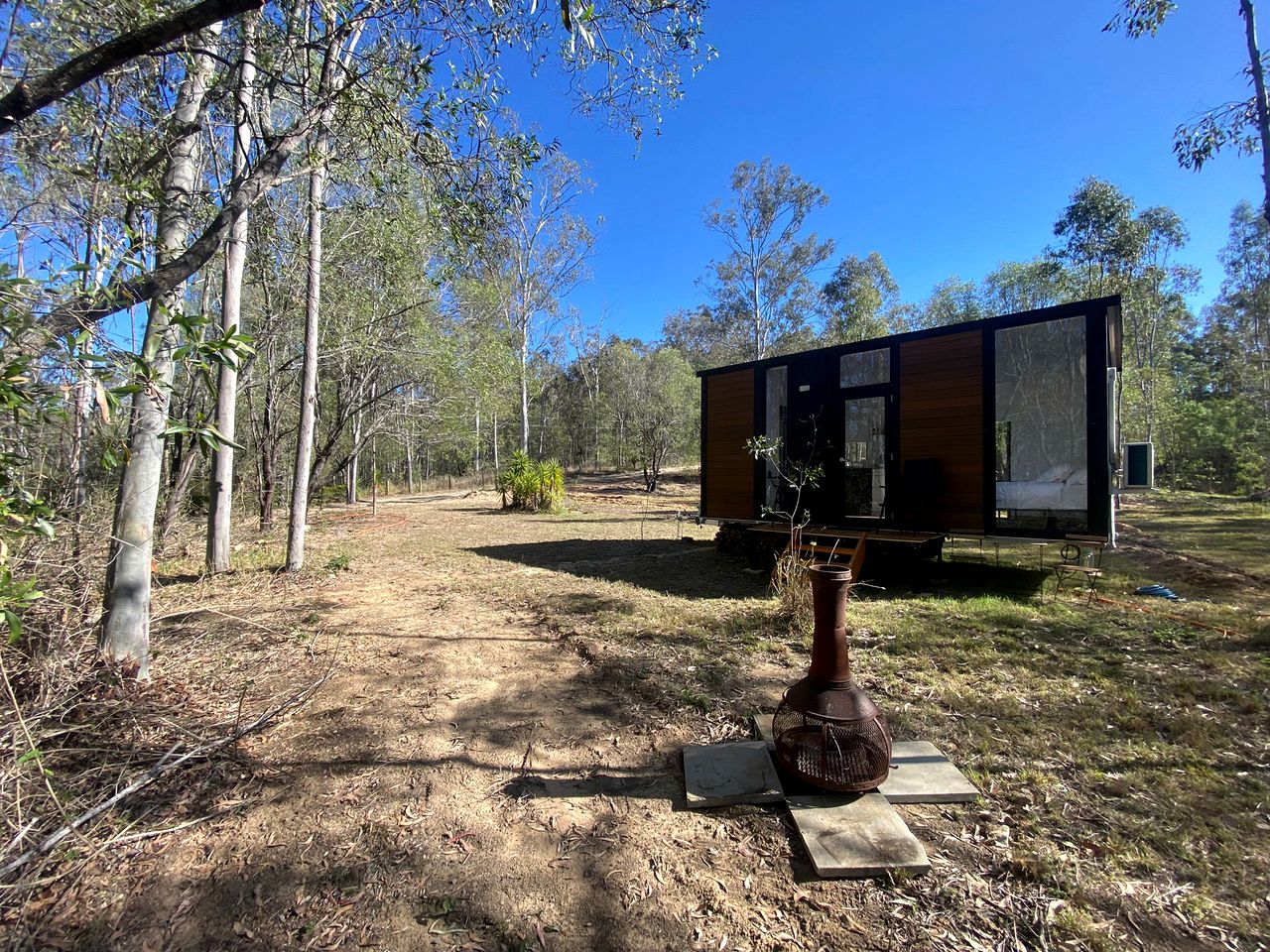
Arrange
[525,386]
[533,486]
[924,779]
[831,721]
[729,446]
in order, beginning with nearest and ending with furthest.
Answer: [831,721] < [924,779] < [729,446] < [533,486] < [525,386]

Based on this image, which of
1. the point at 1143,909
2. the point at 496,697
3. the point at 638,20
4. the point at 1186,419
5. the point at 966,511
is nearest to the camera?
the point at 1143,909

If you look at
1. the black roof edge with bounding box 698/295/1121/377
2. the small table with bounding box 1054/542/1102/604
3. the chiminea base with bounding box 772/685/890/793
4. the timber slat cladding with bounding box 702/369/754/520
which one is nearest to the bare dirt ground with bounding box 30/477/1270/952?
the chiminea base with bounding box 772/685/890/793

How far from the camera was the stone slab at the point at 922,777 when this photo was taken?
2098 mm

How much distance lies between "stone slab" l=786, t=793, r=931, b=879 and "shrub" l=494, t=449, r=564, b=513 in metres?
13.2

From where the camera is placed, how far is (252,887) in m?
1.67

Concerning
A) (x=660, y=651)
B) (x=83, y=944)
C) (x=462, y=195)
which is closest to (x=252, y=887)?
(x=83, y=944)

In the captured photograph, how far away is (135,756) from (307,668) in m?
1.23

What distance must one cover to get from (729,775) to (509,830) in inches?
36.3

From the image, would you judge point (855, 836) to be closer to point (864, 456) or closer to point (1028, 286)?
point (864, 456)

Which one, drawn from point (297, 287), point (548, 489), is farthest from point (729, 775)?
point (548, 489)

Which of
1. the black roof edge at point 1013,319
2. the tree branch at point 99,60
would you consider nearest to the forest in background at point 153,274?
the tree branch at point 99,60

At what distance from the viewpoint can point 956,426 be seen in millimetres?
5898

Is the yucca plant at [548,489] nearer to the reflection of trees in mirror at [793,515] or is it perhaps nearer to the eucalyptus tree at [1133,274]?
the reflection of trees in mirror at [793,515]

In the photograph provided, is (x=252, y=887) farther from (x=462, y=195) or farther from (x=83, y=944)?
(x=462, y=195)
